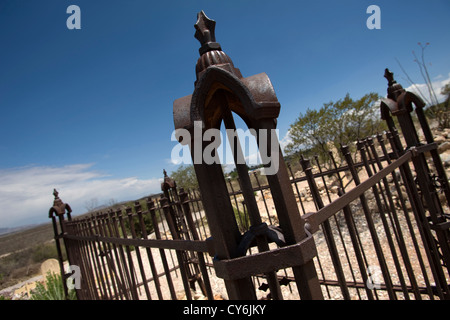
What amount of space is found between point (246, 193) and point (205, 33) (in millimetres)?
746

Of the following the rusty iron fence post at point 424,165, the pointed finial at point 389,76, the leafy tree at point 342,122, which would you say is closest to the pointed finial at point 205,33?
the rusty iron fence post at point 424,165

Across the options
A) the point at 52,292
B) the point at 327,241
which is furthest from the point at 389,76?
the point at 52,292

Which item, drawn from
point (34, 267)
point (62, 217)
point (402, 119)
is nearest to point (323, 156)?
point (402, 119)

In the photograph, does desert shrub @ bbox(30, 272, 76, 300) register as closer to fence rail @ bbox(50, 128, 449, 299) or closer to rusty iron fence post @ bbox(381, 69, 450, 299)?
fence rail @ bbox(50, 128, 449, 299)

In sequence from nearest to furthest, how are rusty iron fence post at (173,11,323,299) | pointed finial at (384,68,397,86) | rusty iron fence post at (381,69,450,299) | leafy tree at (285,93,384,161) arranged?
rusty iron fence post at (173,11,323,299) → rusty iron fence post at (381,69,450,299) → pointed finial at (384,68,397,86) → leafy tree at (285,93,384,161)

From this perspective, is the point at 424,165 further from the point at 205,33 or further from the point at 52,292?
the point at 52,292

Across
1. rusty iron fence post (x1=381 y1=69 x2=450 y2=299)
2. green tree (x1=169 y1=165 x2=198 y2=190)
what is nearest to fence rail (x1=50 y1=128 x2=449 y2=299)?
rusty iron fence post (x1=381 y1=69 x2=450 y2=299)

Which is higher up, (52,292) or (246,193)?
(246,193)

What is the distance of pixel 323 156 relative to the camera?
17312 millimetres

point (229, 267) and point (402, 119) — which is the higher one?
point (402, 119)

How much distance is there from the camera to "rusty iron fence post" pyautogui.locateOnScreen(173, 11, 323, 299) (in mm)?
889

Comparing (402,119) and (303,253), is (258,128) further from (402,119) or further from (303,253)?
(402,119)

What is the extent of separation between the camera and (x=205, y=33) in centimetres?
105
